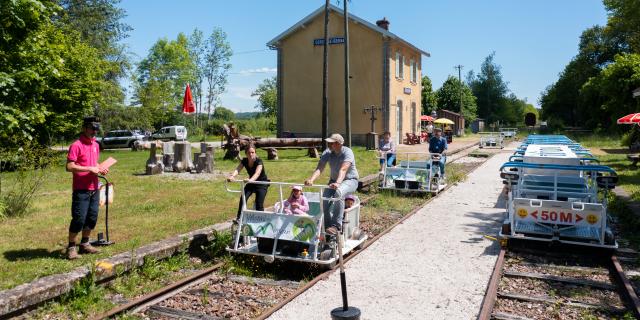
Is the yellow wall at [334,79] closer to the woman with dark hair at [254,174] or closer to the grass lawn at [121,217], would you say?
the grass lawn at [121,217]

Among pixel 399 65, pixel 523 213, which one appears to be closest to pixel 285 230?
pixel 523 213

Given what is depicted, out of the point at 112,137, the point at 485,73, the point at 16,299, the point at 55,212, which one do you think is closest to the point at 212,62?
the point at 112,137

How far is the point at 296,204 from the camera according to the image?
6.98 m

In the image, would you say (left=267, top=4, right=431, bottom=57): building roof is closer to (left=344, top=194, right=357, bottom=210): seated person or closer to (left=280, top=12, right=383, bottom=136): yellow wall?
(left=280, top=12, right=383, bottom=136): yellow wall

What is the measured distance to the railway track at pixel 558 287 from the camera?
507 cm

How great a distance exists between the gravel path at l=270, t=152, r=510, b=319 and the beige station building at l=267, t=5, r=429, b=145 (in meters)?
22.0

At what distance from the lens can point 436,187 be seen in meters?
13.2

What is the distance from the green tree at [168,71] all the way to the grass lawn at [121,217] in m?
45.6

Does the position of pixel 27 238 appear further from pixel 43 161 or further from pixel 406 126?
pixel 406 126

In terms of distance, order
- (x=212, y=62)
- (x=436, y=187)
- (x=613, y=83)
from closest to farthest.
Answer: (x=436, y=187) → (x=613, y=83) → (x=212, y=62)

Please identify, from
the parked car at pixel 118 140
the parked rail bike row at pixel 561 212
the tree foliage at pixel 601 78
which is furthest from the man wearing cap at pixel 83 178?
the parked car at pixel 118 140

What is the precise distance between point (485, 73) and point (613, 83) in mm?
65868

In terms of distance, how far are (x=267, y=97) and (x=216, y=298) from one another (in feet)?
289

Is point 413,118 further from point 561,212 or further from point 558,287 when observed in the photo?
point 558,287
